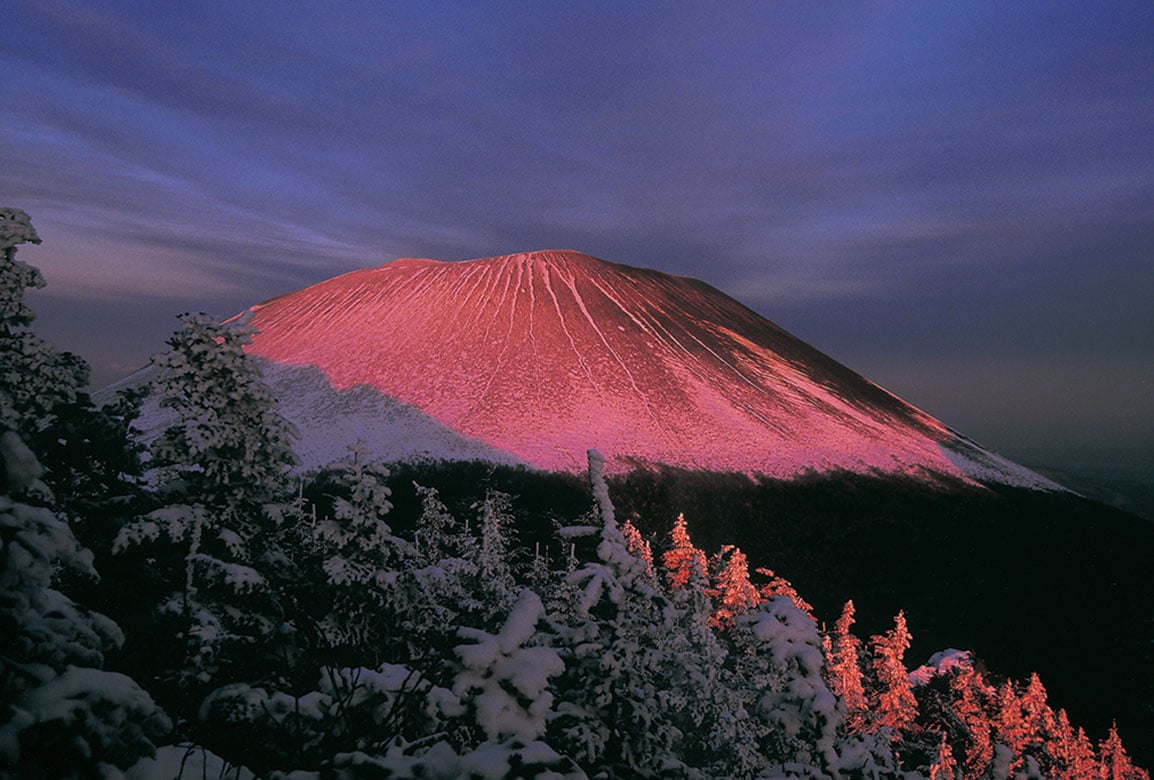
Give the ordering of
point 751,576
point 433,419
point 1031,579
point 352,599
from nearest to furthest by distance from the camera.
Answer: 1. point 352,599
2. point 751,576
3. point 1031,579
4. point 433,419

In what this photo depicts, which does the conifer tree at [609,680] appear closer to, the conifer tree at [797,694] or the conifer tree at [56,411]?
the conifer tree at [797,694]

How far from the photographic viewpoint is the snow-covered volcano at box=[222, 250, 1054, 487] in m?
67.9

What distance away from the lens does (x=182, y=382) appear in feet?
38.8

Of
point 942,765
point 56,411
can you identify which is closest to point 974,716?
point 942,765

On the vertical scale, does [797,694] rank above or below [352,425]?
above

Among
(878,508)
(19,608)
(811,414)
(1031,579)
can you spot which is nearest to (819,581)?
(878,508)

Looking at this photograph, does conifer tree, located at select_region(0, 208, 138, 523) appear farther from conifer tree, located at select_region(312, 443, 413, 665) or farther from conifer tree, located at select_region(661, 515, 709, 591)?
conifer tree, located at select_region(661, 515, 709, 591)

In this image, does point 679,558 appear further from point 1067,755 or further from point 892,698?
point 1067,755

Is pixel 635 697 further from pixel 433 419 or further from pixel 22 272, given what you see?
pixel 433 419

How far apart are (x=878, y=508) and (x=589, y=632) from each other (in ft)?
221

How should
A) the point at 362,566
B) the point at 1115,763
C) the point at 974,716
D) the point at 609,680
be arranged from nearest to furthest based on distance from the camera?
the point at 609,680 → the point at 362,566 → the point at 974,716 → the point at 1115,763

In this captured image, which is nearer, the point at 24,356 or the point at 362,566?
the point at 24,356

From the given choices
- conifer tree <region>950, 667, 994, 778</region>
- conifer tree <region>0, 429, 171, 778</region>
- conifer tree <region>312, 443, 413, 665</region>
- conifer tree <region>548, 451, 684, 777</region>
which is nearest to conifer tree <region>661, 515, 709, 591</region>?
conifer tree <region>950, 667, 994, 778</region>

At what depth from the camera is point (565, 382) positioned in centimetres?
8019
